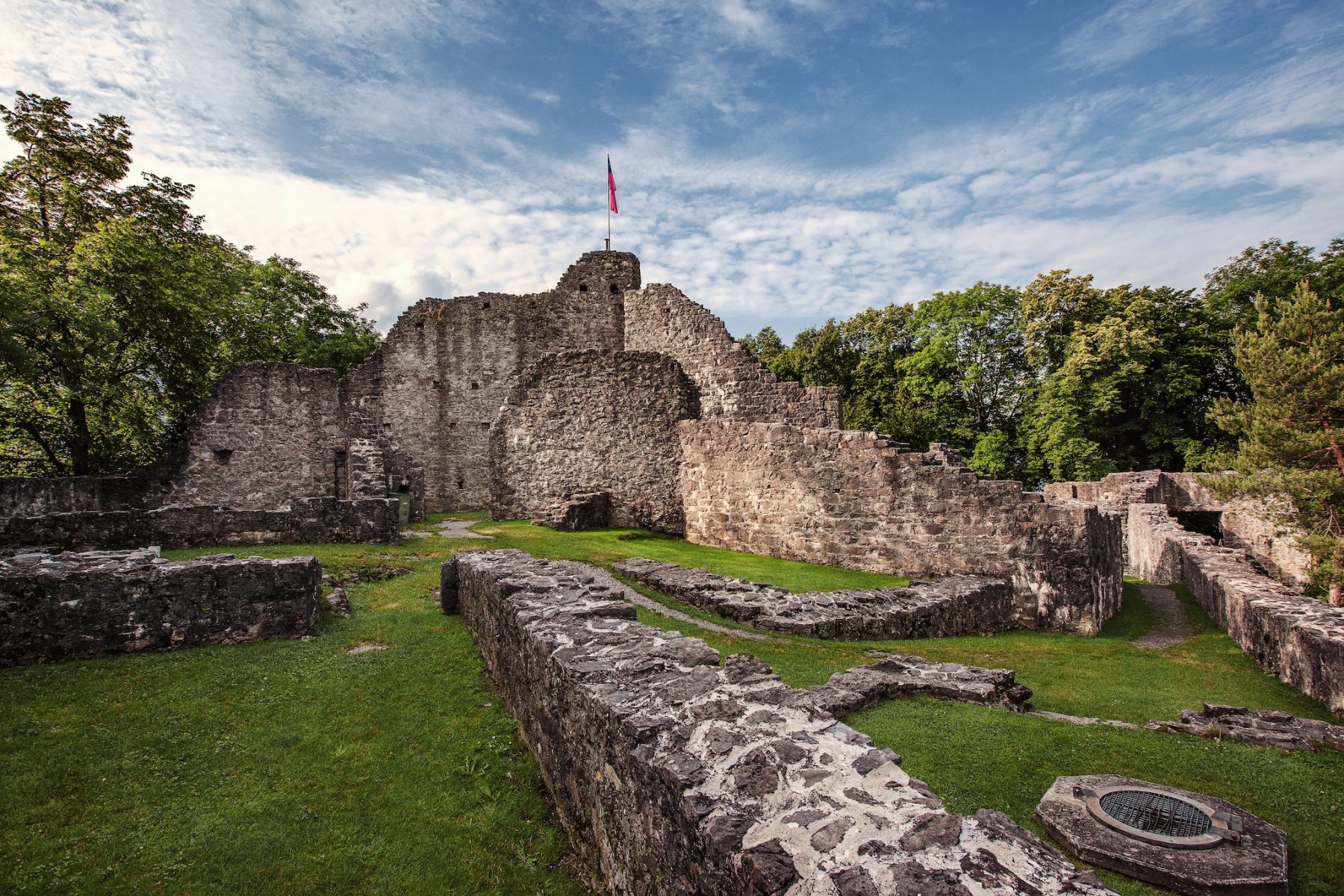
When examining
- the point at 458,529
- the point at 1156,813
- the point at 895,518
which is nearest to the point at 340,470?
the point at 458,529

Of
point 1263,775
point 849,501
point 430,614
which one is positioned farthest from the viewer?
point 849,501

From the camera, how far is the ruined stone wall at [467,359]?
23844 mm

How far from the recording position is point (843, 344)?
46.3 metres

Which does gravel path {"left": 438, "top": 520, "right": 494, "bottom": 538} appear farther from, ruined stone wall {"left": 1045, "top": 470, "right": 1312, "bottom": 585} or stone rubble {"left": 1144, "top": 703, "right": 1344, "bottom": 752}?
ruined stone wall {"left": 1045, "top": 470, "right": 1312, "bottom": 585}

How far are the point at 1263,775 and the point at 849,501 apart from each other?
9532mm

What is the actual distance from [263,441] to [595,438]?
1065cm

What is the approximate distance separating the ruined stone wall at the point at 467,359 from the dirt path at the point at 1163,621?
1875 centimetres

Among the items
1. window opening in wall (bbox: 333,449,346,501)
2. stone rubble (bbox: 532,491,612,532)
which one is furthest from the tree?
window opening in wall (bbox: 333,449,346,501)

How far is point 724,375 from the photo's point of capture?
21344 mm

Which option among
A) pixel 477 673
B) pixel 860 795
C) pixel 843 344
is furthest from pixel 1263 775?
pixel 843 344

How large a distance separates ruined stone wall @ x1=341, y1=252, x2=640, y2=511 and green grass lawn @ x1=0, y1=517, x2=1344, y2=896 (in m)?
16.7

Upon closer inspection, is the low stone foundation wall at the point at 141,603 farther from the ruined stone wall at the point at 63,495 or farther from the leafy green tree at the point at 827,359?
the leafy green tree at the point at 827,359

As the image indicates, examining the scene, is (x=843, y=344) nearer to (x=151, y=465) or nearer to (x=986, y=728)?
(x=151, y=465)

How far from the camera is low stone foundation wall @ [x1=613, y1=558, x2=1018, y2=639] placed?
991 centimetres
